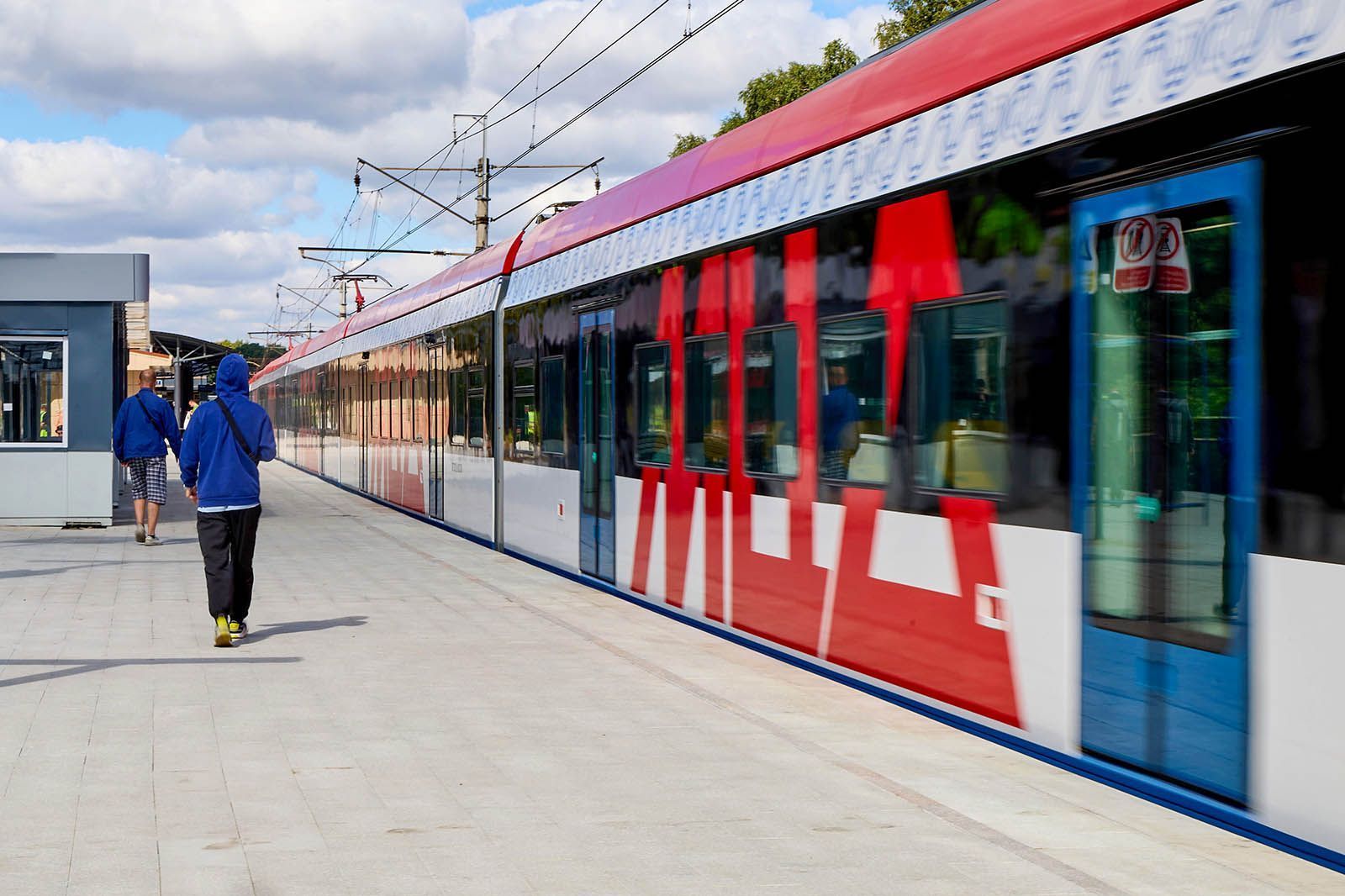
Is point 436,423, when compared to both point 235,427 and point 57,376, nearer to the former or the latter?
point 57,376

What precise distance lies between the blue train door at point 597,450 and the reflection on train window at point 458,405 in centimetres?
556

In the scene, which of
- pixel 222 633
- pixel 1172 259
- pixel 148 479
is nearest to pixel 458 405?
pixel 148 479

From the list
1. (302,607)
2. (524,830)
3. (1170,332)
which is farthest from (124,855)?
(302,607)

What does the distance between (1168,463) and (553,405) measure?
948cm

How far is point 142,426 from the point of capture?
1877cm

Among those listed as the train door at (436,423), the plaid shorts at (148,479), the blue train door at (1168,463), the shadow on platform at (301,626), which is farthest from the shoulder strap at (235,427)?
the train door at (436,423)

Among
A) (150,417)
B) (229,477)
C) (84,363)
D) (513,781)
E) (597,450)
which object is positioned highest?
(84,363)

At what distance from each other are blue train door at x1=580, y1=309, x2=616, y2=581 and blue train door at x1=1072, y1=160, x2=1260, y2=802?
6.93 m

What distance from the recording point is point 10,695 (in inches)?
325

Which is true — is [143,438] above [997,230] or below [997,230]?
below

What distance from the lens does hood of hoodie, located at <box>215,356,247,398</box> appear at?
416 inches

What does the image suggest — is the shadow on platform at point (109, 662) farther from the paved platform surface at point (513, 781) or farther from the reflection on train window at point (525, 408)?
the reflection on train window at point (525, 408)

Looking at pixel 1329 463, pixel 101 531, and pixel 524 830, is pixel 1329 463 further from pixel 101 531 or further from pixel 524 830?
pixel 101 531

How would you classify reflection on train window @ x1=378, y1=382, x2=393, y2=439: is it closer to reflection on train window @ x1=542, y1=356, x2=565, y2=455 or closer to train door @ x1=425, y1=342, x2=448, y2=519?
train door @ x1=425, y1=342, x2=448, y2=519
